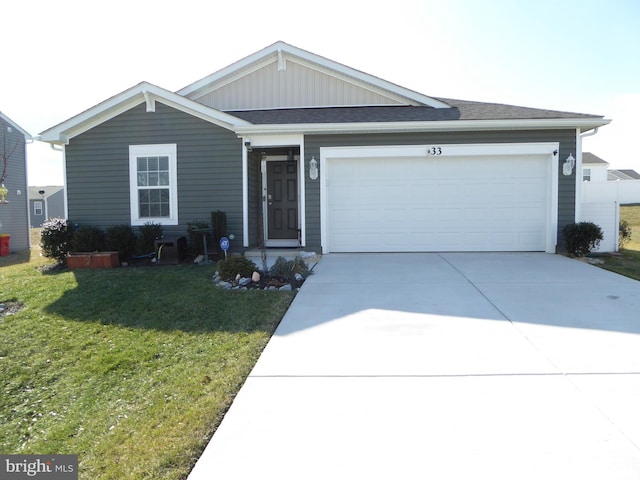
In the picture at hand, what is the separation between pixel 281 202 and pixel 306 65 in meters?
3.70

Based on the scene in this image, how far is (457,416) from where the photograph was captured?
2641 mm

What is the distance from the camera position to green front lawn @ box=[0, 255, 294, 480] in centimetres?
251

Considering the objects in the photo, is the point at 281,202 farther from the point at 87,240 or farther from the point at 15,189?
the point at 15,189

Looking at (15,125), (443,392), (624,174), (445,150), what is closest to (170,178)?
(445,150)

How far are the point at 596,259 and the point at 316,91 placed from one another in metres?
7.56

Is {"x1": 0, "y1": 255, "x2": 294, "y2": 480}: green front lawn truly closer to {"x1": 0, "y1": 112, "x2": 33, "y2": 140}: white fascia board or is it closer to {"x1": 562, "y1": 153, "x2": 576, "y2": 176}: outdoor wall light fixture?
{"x1": 562, "y1": 153, "x2": 576, "y2": 176}: outdoor wall light fixture

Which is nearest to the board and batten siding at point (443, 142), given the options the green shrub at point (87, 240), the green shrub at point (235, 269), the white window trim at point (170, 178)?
the green shrub at point (235, 269)

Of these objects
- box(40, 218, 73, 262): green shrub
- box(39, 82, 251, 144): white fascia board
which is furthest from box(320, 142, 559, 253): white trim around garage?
box(40, 218, 73, 262): green shrub

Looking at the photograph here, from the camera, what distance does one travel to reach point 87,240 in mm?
8859

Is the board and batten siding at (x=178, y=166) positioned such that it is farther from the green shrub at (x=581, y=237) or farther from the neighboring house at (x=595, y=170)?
the neighboring house at (x=595, y=170)

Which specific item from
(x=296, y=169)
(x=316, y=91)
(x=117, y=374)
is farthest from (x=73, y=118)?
(x=117, y=374)

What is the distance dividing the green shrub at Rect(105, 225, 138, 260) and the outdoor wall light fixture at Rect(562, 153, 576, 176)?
912cm

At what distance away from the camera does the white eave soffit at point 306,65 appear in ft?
35.1

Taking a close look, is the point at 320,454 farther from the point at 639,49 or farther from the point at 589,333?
the point at 639,49
